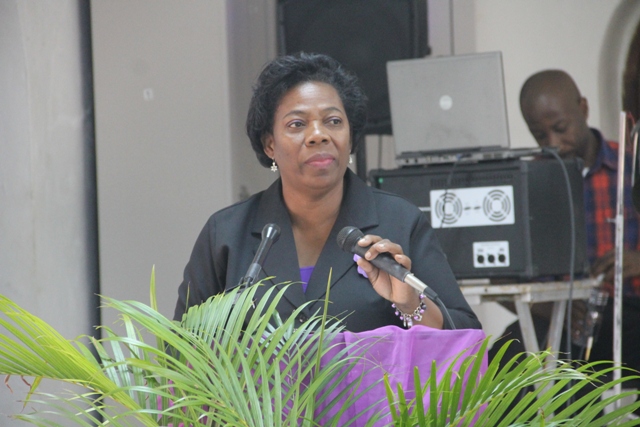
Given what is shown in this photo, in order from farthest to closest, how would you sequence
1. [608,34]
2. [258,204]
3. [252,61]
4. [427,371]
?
[608,34], [252,61], [258,204], [427,371]

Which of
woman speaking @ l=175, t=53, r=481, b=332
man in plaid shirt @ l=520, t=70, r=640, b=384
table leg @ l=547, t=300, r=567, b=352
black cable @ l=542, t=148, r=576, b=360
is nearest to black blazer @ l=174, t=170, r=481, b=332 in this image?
woman speaking @ l=175, t=53, r=481, b=332

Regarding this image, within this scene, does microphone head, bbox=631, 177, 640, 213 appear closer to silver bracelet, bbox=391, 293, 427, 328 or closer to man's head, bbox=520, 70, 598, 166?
silver bracelet, bbox=391, 293, 427, 328

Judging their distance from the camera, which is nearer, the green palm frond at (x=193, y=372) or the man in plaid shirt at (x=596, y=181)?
the green palm frond at (x=193, y=372)

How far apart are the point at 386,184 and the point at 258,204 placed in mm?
1036

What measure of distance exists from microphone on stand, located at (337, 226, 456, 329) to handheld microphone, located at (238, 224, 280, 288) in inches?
6.9

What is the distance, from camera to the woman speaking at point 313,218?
2.10 meters

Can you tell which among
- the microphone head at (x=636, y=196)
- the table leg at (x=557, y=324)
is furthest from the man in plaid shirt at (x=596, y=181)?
the microphone head at (x=636, y=196)

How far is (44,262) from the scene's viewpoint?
11.0 ft

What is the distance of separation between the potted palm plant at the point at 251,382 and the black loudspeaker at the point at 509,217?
1736 mm

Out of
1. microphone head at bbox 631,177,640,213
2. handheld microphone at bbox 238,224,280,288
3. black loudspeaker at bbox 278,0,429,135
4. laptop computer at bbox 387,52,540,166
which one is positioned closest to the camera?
handheld microphone at bbox 238,224,280,288

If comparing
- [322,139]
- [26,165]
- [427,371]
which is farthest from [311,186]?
[26,165]

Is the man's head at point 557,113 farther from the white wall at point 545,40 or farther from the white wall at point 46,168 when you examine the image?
the white wall at point 46,168

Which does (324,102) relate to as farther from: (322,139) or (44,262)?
(44,262)

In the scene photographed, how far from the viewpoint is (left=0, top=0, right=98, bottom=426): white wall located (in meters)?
3.21
